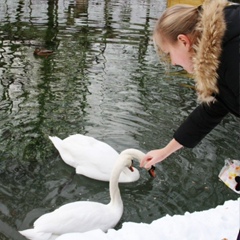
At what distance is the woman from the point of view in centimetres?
195

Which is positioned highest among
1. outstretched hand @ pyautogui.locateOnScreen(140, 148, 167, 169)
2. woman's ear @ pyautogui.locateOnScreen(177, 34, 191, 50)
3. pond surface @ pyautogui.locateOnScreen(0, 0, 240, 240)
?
A: woman's ear @ pyautogui.locateOnScreen(177, 34, 191, 50)

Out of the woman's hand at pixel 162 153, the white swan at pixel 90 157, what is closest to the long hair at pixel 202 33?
the woman's hand at pixel 162 153

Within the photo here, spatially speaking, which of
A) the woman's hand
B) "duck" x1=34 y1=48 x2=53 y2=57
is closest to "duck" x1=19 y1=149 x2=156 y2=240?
the woman's hand

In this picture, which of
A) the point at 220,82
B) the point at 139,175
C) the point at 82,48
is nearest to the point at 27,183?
the point at 139,175

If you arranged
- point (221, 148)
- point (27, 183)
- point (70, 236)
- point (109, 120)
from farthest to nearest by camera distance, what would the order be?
point (109, 120)
point (221, 148)
point (27, 183)
point (70, 236)

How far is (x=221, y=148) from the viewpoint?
5.50 m

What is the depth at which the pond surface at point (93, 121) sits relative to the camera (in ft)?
14.5

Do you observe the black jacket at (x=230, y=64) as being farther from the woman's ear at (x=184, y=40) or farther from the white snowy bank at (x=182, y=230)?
the white snowy bank at (x=182, y=230)

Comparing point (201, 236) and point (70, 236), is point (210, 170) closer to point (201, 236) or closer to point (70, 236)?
point (201, 236)

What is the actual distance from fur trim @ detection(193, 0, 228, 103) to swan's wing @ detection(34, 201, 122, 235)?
2.08m

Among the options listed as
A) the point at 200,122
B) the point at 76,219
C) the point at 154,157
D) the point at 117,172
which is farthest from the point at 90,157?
the point at 200,122

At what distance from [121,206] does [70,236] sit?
1.39 m

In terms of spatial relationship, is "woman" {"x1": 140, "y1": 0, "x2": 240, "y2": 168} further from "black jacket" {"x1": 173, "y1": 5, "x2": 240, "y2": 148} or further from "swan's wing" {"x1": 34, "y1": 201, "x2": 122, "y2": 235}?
"swan's wing" {"x1": 34, "y1": 201, "x2": 122, "y2": 235}

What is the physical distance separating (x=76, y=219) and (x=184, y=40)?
2.19 metres
